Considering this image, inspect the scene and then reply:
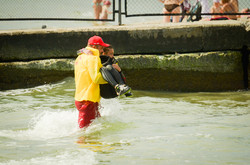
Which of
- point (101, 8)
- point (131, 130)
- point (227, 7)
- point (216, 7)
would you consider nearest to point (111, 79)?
point (131, 130)

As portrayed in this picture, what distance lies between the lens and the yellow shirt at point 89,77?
497 centimetres

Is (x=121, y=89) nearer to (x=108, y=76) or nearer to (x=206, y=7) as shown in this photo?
(x=108, y=76)

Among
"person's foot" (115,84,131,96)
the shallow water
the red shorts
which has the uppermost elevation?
"person's foot" (115,84,131,96)

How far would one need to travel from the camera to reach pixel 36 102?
7.71 m

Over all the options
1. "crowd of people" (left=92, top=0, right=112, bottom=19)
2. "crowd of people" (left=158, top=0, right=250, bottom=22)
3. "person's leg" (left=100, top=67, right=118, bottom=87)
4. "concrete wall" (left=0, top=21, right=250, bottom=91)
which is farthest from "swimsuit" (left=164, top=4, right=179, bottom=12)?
"person's leg" (left=100, top=67, right=118, bottom=87)

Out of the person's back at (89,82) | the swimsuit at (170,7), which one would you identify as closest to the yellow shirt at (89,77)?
the person's back at (89,82)

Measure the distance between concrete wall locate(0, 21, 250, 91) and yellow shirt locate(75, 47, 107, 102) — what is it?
326cm

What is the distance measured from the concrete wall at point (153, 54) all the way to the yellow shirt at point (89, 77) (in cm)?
326

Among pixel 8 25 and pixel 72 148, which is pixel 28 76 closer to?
pixel 8 25

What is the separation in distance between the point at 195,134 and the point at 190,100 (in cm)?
280

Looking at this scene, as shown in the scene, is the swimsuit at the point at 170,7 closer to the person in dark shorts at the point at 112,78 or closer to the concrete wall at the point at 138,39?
the concrete wall at the point at 138,39

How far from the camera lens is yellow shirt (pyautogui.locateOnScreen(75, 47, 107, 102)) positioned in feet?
16.3

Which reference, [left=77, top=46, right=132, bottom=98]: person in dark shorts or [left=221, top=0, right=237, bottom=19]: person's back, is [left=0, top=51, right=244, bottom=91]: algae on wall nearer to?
[left=221, top=0, right=237, bottom=19]: person's back

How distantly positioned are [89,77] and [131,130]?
0.91 metres
